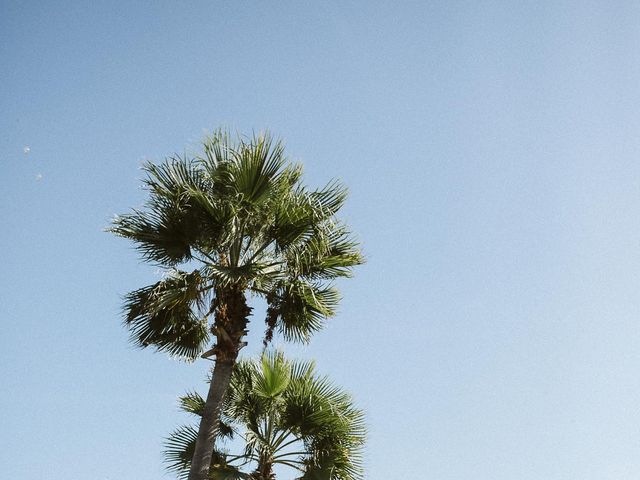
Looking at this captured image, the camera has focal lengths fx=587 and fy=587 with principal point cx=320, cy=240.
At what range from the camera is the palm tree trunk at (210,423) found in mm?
8438

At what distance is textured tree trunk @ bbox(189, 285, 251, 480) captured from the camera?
8.81 m

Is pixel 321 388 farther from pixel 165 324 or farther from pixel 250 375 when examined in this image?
pixel 165 324

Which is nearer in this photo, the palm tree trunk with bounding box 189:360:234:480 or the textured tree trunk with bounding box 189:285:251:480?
the palm tree trunk with bounding box 189:360:234:480

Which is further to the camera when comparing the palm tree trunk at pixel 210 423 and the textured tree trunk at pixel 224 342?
the textured tree trunk at pixel 224 342

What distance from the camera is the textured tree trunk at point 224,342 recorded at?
8.81 metres

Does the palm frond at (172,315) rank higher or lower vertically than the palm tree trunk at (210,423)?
higher

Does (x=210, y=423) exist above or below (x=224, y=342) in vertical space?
below

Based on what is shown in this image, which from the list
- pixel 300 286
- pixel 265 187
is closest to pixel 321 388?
pixel 300 286

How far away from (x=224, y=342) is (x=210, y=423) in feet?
3.94

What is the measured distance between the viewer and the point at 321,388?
985cm

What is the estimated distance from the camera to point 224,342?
9031 millimetres

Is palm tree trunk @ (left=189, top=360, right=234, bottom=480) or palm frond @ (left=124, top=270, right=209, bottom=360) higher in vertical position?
palm frond @ (left=124, top=270, right=209, bottom=360)

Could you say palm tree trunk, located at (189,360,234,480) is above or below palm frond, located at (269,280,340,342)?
below

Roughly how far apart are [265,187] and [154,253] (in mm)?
2108
